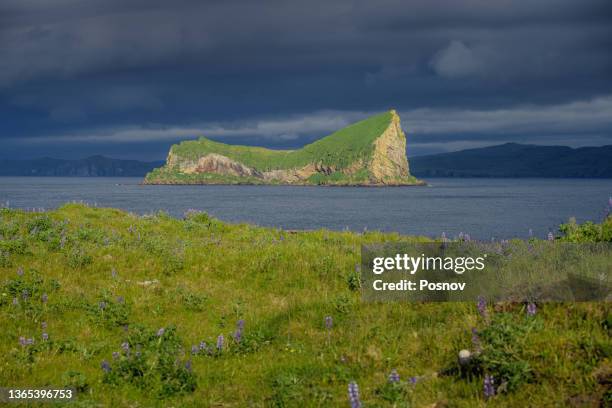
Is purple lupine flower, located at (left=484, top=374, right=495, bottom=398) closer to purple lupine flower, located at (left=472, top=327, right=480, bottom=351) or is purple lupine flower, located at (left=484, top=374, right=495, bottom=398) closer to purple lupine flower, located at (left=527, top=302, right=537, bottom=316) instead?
purple lupine flower, located at (left=472, top=327, right=480, bottom=351)

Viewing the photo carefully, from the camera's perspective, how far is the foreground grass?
735 centimetres

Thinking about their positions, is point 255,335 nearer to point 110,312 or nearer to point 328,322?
point 328,322

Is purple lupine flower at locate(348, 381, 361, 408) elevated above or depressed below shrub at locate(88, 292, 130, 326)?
above

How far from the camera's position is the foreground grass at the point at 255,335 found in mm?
7352

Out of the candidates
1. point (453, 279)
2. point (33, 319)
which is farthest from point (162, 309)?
point (453, 279)

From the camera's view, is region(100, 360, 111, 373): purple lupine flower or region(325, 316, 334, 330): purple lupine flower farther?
region(325, 316, 334, 330): purple lupine flower

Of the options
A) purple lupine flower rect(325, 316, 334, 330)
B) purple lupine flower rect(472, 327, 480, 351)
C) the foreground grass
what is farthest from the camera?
purple lupine flower rect(325, 316, 334, 330)

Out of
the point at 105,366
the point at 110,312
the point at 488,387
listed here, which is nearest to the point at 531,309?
the point at 488,387

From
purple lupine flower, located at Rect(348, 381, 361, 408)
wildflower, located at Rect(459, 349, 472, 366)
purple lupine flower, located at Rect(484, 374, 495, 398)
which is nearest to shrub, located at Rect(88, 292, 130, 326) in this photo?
purple lupine flower, located at Rect(348, 381, 361, 408)

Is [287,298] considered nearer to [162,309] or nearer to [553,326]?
[162,309]

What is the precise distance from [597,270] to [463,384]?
4718 millimetres

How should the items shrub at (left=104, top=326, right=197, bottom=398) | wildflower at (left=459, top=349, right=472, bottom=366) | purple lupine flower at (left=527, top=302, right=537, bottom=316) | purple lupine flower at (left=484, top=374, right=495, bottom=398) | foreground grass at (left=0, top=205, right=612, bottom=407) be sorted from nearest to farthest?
purple lupine flower at (left=484, top=374, right=495, bottom=398) < foreground grass at (left=0, top=205, right=612, bottom=407) < wildflower at (left=459, top=349, right=472, bottom=366) < shrub at (left=104, top=326, right=197, bottom=398) < purple lupine flower at (left=527, top=302, right=537, bottom=316)

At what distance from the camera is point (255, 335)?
33.9 feet

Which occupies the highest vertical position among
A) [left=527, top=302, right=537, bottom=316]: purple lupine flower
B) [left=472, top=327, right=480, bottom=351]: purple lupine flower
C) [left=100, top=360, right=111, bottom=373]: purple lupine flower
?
[left=527, top=302, right=537, bottom=316]: purple lupine flower
